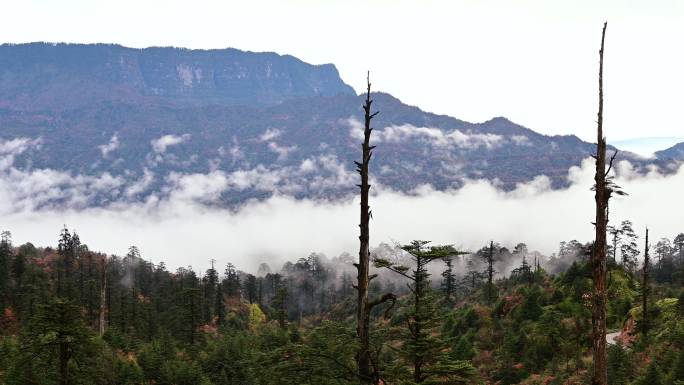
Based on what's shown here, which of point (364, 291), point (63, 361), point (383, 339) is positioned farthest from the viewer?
point (63, 361)

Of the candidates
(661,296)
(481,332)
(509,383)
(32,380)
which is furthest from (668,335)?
(32,380)

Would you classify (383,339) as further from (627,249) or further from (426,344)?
(627,249)

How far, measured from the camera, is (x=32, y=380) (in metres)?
38.5

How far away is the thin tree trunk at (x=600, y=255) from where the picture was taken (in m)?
13.0

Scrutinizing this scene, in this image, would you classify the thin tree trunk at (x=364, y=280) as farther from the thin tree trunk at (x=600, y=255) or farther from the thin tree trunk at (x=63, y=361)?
the thin tree trunk at (x=63, y=361)

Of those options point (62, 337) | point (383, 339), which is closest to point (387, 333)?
point (383, 339)

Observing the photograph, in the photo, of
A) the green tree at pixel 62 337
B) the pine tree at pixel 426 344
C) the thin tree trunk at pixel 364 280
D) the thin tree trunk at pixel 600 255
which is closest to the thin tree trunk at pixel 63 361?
the green tree at pixel 62 337

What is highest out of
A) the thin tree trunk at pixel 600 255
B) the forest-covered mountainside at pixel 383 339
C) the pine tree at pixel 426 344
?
the thin tree trunk at pixel 600 255

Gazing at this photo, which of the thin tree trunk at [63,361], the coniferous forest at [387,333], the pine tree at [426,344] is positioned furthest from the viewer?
the thin tree trunk at [63,361]

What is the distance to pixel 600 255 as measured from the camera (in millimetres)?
13164

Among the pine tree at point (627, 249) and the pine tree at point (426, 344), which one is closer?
the pine tree at point (426, 344)

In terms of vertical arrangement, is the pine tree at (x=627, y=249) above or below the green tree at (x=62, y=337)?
below

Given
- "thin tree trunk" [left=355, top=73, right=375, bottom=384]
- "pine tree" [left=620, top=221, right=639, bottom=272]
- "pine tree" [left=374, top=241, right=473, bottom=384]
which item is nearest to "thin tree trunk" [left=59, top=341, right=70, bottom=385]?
"pine tree" [left=374, top=241, right=473, bottom=384]

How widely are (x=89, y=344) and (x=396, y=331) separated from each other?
22576 millimetres
